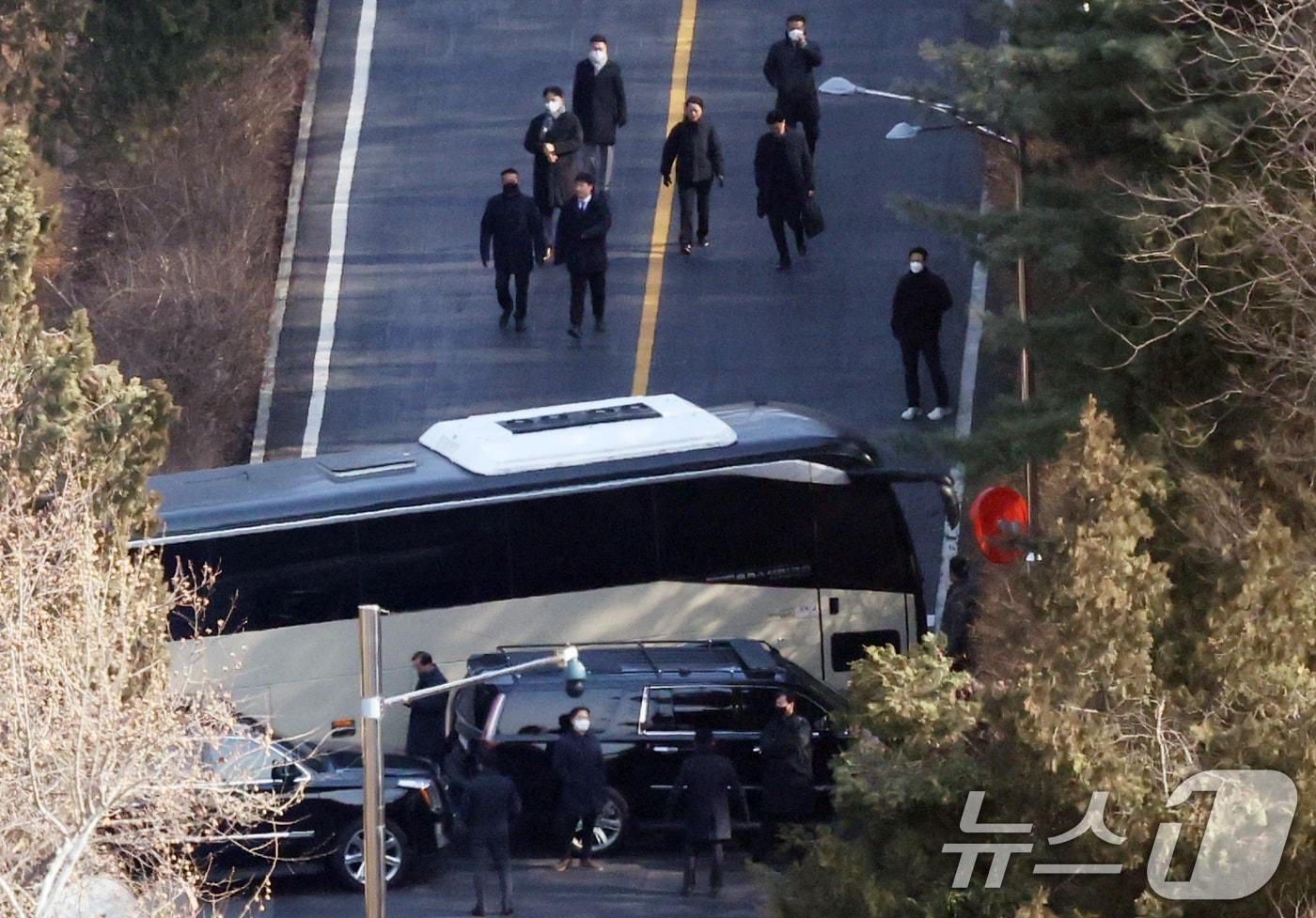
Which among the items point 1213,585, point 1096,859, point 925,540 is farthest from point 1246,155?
point 925,540

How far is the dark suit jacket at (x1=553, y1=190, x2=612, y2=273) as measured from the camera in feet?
80.5

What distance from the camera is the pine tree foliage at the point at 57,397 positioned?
14.5 metres

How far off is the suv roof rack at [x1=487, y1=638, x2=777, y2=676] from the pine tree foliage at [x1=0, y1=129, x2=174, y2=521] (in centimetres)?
396

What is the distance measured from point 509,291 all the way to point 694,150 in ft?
10.1

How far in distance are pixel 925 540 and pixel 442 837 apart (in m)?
7.92

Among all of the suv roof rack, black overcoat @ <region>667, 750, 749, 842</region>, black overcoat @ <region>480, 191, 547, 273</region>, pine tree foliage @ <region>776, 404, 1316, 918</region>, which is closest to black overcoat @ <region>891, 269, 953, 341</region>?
black overcoat @ <region>480, 191, 547, 273</region>

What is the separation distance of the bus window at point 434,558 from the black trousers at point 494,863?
308 centimetres

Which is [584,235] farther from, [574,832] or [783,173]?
[574,832]

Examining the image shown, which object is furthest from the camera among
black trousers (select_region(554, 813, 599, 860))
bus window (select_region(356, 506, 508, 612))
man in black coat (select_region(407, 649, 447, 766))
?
bus window (select_region(356, 506, 508, 612))

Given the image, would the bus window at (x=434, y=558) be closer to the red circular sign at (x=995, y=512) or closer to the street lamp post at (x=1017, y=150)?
the red circular sign at (x=995, y=512)

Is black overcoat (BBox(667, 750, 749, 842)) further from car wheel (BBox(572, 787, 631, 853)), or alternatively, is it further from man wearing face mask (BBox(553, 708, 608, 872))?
car wheel (BBox(572, 787, 631, 853))

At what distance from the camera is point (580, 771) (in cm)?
1716

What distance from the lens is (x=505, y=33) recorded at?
31.7 metres

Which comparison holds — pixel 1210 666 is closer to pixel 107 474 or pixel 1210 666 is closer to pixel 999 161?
pixel 107 474
